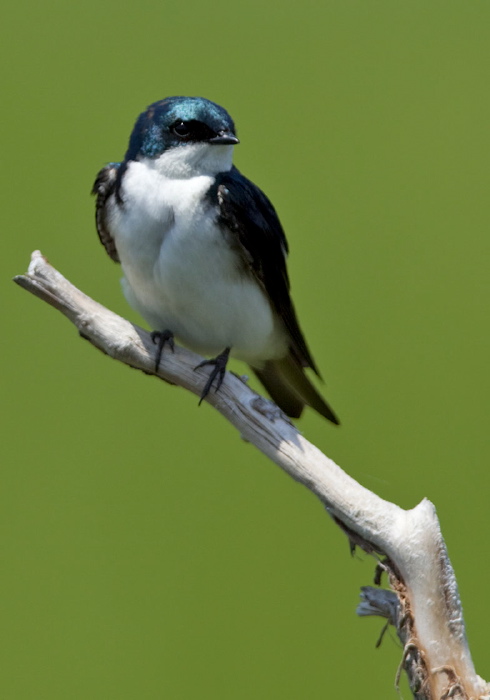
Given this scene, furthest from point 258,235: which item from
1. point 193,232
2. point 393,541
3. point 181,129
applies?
point 393,541

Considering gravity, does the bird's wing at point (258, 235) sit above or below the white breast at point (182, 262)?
above

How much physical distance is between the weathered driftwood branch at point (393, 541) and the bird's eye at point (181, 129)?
409 mm

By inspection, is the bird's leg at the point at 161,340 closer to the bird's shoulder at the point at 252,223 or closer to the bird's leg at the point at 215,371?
the bird's leg at the point at 215,371

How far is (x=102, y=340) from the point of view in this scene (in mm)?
1977

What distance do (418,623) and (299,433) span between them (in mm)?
382

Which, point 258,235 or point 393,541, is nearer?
point 393,541

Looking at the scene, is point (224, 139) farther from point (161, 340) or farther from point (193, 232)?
point (161, 340)

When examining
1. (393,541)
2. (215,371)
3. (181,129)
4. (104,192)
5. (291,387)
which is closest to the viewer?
(393,541)

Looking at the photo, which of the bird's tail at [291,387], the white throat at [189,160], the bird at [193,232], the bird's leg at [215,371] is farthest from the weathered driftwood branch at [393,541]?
the bird's tail at [291,387]

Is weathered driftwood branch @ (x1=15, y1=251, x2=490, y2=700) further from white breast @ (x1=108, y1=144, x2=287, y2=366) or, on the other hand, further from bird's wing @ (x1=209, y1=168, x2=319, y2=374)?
bird's wing @ (x1=209, y1=168, x2=319, y2=374)

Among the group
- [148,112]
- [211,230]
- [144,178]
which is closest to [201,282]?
[211,230]

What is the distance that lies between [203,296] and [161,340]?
130 millimetres

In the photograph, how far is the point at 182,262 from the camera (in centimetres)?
211

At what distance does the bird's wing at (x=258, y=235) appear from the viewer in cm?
214
